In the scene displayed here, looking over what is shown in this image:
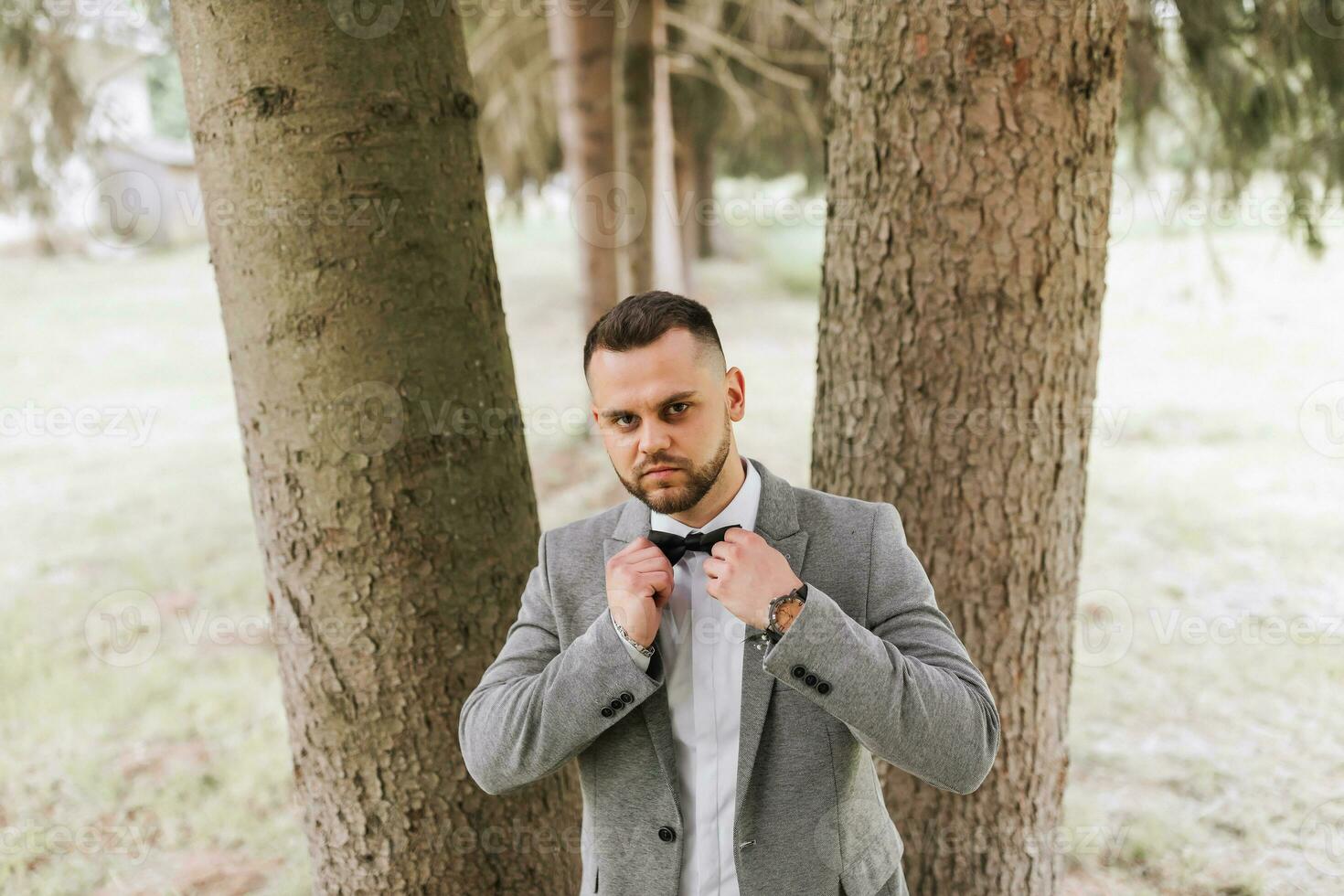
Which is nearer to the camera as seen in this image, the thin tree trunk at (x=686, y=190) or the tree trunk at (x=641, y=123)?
the tree trunk at (x=641, y=123)

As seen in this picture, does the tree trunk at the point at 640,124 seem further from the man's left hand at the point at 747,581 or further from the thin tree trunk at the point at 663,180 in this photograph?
the man's left hand at the point at 747,581

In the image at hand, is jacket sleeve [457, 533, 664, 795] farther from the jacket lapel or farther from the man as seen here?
the jacket lapel

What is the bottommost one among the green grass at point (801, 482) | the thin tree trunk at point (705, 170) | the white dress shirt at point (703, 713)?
the green grass at point (801, 482)

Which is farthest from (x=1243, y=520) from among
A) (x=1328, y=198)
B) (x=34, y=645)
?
(x=34, y=645)

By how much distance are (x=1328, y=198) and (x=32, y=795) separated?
694 cm

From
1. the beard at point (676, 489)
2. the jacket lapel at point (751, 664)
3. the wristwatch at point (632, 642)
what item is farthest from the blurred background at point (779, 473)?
the wristwatch at point (632, 642)

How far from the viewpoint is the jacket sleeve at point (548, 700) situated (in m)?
1.60

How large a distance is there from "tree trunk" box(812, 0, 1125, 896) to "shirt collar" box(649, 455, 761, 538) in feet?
3.34

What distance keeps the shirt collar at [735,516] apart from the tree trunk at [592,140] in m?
6.51

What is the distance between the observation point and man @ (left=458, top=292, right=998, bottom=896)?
5.03 ft

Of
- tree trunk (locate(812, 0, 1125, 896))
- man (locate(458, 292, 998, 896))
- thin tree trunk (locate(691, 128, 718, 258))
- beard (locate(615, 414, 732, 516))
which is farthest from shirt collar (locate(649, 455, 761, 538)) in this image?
thin tree trunk (locate(691, 128, 718, 258))

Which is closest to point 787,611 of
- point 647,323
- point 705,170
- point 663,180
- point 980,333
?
point 647,323

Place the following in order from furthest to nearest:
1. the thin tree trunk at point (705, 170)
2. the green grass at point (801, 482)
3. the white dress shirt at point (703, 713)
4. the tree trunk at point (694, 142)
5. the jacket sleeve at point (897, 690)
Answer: the thin tree trunk at point (705, 170) → the tree trunk at point (694, 142) → the green grass at point (801, 482) → the white dress shirt at point (703, 713) → the jacket sleeve at point (897, 690)

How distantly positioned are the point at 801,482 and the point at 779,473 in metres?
0.27
